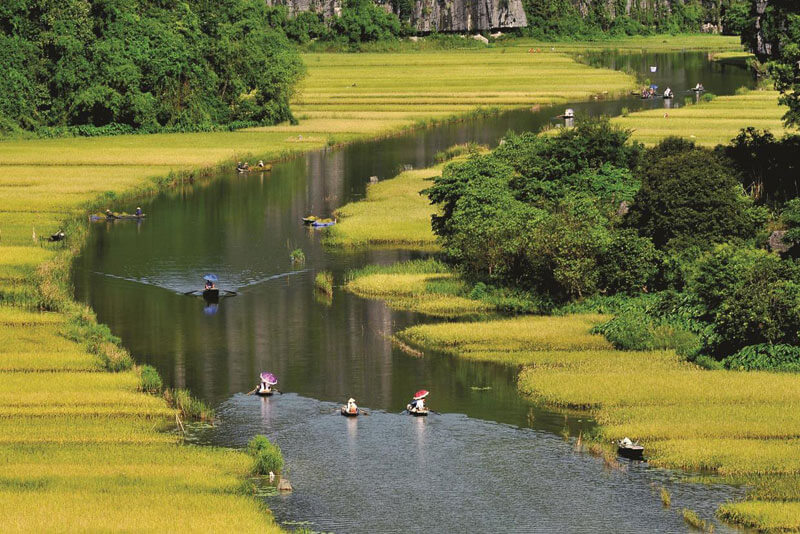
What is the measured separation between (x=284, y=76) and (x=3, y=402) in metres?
74.7

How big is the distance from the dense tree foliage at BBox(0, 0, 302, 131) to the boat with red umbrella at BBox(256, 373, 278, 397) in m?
69.0

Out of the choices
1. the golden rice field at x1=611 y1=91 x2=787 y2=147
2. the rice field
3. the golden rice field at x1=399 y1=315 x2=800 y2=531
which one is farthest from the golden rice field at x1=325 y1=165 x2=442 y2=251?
the golden rice field at x1=611 y1=91 x2=787 y2=147

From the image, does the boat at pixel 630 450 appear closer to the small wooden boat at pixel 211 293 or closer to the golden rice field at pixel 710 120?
the small wooden boat at pixel 211 293

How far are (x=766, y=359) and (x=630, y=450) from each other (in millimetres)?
10068

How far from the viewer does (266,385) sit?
4197 cm

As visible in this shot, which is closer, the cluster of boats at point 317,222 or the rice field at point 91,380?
the rice field at point 91,380

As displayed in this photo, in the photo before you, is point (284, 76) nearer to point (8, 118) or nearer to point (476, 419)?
point (8, 118)

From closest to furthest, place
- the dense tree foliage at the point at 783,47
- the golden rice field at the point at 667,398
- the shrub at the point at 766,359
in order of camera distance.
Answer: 1. the golden rice field at the point at 667,398
2. the shrub at the point at 766,359
3. the dense tree foliage at the point at 783,47

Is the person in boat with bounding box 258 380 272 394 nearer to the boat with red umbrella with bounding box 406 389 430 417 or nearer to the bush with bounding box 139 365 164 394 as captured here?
the bush with bounding box 139 365 164 394

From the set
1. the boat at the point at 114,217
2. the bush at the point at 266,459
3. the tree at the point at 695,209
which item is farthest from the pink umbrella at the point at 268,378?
the boat at the point at 114,217

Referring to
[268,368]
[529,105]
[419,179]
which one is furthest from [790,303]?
[529,105]

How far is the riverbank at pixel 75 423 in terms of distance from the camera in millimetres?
31906

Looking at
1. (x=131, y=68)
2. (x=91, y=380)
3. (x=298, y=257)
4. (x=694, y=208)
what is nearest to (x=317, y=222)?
(x=298, y=257)

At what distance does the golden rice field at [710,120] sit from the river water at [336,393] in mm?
31731
